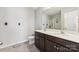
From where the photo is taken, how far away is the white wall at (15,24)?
7.58ft

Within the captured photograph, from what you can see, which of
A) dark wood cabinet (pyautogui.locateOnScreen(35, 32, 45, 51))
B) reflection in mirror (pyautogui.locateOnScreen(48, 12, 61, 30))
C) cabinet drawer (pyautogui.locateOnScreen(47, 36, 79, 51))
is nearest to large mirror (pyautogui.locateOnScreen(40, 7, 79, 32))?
reflection in mirror (pyautogui.locateOnScreen(48, 12, 61, 30))

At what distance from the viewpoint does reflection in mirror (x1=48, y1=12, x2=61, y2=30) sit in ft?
7.29

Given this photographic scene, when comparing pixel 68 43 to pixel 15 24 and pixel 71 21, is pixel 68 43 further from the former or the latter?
pixel 15 24

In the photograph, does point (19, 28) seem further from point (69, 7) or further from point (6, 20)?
point (69, 7)

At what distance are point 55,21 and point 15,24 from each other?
125 centimetres

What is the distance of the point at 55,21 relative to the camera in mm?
2289

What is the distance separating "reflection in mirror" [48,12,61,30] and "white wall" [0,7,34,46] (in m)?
0.60

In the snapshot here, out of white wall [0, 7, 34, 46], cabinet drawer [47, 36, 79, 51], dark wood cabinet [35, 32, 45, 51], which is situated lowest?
dark wood cabinet [35, 32, 45, 51]

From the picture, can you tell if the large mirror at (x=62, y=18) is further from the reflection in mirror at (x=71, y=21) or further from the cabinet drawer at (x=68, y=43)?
the cabinet drawer at (x=68, y=43)

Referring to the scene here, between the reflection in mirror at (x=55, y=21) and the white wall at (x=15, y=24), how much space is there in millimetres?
603

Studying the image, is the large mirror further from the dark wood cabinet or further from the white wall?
the white wall
